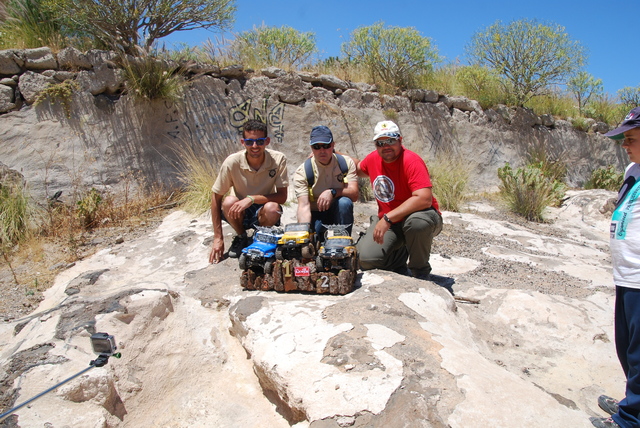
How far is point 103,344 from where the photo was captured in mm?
2412

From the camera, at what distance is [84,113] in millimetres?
6223

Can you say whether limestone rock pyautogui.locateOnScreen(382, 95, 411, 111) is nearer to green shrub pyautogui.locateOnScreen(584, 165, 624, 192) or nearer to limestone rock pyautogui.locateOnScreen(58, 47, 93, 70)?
green shrub pyautogui.locateOnScreen(584, 165, 624, 192)

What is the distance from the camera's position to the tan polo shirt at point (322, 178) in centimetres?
388

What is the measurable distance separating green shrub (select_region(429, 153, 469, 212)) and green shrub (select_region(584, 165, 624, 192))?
3.89m

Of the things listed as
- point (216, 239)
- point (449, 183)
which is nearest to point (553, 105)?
point (449, 183)

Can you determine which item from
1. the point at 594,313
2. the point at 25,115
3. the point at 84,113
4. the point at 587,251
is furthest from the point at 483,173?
the point at 25,115

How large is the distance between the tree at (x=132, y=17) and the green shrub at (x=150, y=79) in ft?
1.13

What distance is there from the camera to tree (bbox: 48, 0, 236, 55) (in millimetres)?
6219

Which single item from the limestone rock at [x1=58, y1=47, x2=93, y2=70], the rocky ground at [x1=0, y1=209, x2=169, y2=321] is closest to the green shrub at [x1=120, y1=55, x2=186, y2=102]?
the limestone rock at [x1=58, y1=47, x2=93, y2=70]

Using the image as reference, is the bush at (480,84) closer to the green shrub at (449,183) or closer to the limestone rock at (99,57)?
the green shrub at (449,183)

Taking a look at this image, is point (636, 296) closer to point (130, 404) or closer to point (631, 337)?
point (631, 337)

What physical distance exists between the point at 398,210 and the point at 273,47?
244 inches

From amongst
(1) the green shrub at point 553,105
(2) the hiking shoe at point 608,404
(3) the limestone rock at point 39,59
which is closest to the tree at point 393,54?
(1) the green shrub at point 553,105

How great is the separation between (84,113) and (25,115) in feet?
2.30
